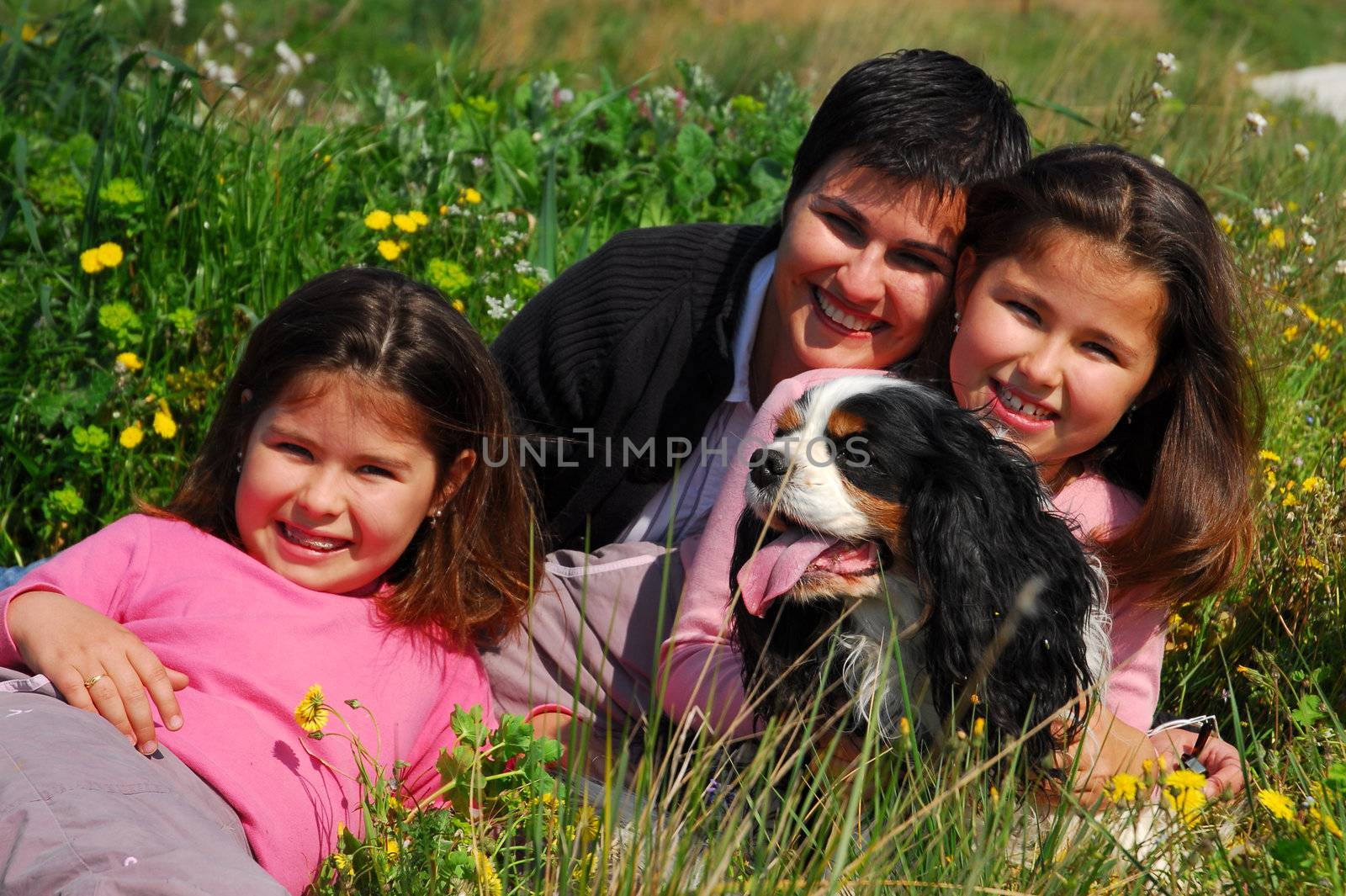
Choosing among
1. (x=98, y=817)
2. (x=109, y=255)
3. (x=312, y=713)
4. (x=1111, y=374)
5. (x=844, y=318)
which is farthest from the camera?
(x=109, y=255)

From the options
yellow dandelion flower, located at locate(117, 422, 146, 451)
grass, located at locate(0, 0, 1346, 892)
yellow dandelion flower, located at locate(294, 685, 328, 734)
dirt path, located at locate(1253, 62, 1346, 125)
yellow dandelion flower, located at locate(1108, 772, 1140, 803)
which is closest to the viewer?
yellow dandelion flower, located at locate(1108, 772, 1140, 803)

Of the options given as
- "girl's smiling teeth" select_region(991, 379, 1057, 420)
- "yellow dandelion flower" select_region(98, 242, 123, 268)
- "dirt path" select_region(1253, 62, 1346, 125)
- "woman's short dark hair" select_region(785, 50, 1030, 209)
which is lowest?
"yellow dandelion flower" select_region(98, 242, 123, 268)

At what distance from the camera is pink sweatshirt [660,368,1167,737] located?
2.52 m

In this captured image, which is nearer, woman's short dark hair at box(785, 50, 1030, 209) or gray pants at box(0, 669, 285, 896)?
gray pants at box(0, 669, 285, 896)

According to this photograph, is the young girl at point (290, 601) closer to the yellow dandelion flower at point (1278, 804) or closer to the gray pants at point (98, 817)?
the gray pants at point (98, 817)

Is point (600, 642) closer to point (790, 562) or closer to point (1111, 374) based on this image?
point (790, 562)

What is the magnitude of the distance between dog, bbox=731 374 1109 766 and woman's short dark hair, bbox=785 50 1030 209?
2.06ft

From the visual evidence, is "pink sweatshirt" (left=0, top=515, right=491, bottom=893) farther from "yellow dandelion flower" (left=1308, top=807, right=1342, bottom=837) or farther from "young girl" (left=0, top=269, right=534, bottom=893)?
"yellow dandelion flower" (left=1308, top=807, right=1342, bottom=837)

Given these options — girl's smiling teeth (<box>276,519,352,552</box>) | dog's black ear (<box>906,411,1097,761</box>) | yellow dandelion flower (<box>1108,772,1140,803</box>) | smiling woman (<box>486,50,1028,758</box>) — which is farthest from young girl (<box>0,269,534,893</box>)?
yellow dandelion flower (<box>1108,772,1140,803</box>)

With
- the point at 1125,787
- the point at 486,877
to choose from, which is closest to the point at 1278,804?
the point at 1125,787

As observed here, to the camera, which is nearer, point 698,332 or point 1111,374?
point 1111,374

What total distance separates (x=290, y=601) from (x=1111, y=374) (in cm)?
165

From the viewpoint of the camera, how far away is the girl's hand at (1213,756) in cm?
250

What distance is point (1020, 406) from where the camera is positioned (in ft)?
8.36
